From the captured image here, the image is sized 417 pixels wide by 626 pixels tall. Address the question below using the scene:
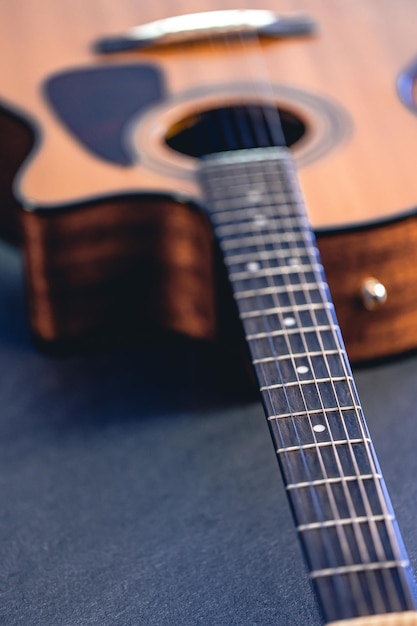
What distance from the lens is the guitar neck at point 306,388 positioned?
539 millimetres

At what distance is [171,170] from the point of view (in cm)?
92

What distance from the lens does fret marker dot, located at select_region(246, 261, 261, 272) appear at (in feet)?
2.71

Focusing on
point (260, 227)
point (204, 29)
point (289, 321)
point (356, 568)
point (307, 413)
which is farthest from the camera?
point (204, 29)

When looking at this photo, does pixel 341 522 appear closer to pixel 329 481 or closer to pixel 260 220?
pixel 329 481

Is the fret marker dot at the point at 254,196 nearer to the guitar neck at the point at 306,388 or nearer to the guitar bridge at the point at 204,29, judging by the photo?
the guitar neck at the point at 306,388

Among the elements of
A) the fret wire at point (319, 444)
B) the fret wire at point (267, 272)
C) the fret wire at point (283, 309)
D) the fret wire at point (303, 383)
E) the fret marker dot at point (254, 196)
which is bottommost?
the fret wire at point (319, 444)

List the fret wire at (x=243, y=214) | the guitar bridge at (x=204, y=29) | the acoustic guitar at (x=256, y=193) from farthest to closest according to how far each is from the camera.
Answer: the guitar bridge at (x=204, y=29) → the fret wire at (x=243, y=214) → the acoustic guitar at (x=256, y=193)

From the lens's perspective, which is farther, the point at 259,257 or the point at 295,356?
the point at 259,257

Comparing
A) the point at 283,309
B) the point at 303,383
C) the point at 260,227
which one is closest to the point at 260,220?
the point at 260,227

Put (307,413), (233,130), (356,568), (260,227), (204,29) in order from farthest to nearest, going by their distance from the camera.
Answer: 1. (204,29)
2. (233,130)
3. (260,227)
4. (307,413)
5. (356,568)

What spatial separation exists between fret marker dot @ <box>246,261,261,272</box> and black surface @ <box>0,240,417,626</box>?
0.53 feet

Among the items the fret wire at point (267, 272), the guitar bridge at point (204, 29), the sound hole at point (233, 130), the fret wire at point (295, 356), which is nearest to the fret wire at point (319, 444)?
the fret wire at point (295, 356)

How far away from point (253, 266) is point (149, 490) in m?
0.22

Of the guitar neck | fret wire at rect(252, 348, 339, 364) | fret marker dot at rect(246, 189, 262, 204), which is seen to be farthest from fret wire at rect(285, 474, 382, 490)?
fret marker dot at rect(246, 189, 262, 204)
